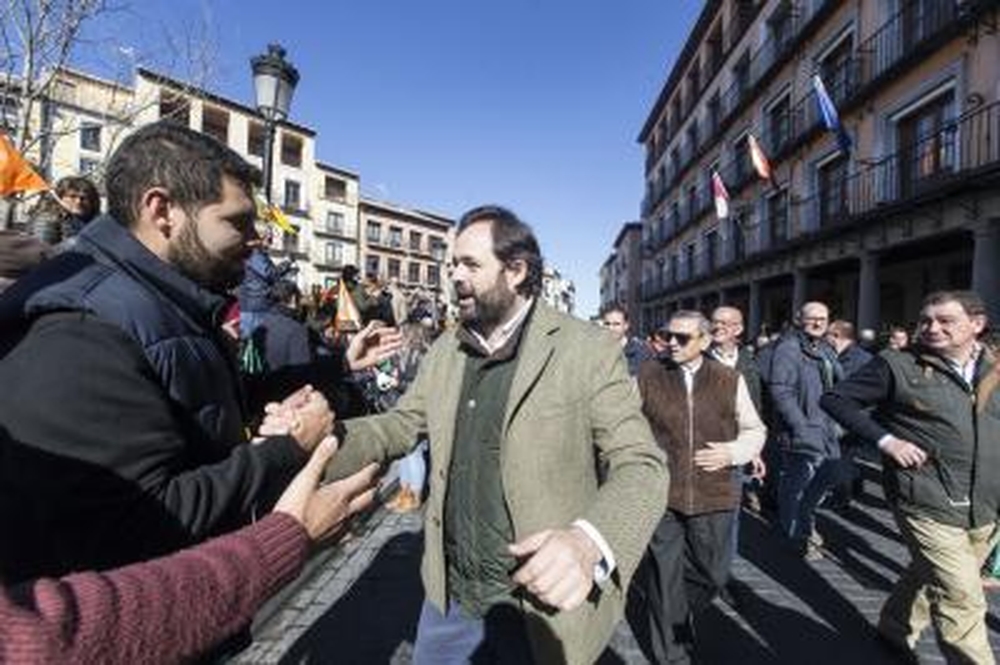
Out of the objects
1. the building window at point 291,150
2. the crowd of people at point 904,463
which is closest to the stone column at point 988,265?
the crowd of people at point 904,463

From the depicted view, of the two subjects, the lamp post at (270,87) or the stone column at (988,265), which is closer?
the lamp post at (270,87)

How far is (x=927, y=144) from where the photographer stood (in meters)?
15.7

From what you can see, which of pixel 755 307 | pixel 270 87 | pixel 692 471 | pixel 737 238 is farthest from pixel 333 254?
pixel 692 471

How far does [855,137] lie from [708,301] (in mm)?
17384

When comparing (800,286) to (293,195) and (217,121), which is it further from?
(293,195)

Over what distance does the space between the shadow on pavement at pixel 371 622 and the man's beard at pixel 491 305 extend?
98.3 inches

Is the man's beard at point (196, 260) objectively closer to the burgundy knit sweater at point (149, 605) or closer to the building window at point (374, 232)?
the burgundy knit sweater at point (149, 605)

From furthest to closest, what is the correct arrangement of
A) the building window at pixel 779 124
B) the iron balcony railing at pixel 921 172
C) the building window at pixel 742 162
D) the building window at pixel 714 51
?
the building window at pixel 714 51, the building window at pixel 742 162, the building window at pixel 779 124, the iron balcony railing at pixel 921 172

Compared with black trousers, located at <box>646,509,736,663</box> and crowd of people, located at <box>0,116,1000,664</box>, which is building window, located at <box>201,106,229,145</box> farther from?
black trousers, located at <box>646,509,736,663</box>

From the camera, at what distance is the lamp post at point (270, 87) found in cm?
676

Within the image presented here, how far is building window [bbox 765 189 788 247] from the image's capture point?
24531 millimetres

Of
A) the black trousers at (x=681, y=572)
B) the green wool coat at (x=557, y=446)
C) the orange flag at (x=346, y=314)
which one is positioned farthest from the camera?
the orange flag at (x=346, y=314)

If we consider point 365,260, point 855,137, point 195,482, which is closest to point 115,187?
point 195,482

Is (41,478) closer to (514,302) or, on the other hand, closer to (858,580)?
(514,302)
